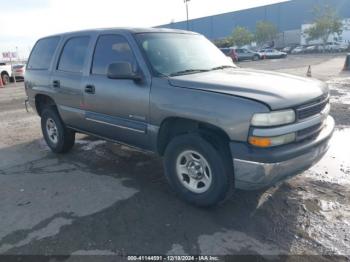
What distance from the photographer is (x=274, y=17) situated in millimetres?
73500

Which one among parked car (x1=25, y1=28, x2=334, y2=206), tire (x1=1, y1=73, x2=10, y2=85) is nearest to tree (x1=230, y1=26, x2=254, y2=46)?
tire (x1=1, y1=73, x2=10, y2=85)

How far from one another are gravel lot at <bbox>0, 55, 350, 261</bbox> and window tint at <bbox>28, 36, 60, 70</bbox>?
67.9 inches

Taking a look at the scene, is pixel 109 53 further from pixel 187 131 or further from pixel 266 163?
pixel 266 163

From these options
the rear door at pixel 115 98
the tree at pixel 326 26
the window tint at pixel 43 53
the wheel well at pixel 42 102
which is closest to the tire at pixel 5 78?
the window tint at pixel 43 53

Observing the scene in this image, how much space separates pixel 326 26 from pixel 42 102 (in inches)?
2185

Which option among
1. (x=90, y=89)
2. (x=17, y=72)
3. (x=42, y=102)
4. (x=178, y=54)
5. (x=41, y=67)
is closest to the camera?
(x=178, y=54)

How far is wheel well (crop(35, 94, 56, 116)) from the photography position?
5.95 m

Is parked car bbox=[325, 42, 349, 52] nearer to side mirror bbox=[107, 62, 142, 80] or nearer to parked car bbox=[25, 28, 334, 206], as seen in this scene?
parked car bbox=[25, 28, 334, 206]

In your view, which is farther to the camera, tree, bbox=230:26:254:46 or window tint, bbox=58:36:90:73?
tree, bbox=230:26:254:46

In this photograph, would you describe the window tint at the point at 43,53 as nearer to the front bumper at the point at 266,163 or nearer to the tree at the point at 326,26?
the front bumper at the point at 266,163

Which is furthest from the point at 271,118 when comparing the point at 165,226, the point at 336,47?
the point at 336,47

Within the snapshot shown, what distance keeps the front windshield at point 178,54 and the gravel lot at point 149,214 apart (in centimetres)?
153

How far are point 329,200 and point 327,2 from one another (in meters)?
70.2

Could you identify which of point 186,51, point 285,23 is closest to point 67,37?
point 186,51
